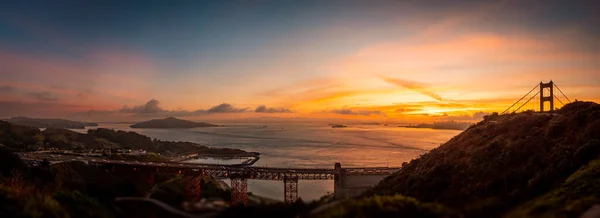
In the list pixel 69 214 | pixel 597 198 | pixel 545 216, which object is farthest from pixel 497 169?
pixel 69 214

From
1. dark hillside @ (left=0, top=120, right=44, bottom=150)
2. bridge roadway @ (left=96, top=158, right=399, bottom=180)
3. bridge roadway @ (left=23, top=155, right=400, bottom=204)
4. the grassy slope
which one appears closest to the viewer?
the grassy slope

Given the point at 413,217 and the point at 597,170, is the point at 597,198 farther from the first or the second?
the point at 413,217

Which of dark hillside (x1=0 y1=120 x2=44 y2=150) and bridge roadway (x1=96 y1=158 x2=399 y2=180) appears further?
dark hillside (x1=0 y1=120 x2=44 y2=150)

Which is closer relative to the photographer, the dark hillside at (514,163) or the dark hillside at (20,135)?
the dark hillside at (514,163)

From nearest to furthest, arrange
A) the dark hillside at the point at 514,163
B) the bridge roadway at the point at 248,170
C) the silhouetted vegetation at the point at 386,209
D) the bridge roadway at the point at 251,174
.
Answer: the silhouetted vegetation at the point at 386,209 → the dark hillside at the point at 514,163 → the bridge roadway at the point at 251,174 → the bridge roadway at the point at 248,170

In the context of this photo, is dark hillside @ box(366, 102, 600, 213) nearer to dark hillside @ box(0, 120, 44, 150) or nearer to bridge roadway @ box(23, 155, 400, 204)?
bridge roadway @ box(23, 155, 400, 204)

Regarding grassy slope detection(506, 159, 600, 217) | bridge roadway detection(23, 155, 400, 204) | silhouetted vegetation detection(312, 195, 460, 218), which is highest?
silhouetted vegetation detection(312, 195, 460, 218)

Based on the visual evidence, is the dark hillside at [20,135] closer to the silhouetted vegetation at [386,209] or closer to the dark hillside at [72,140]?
the dark hillside at [72,140]

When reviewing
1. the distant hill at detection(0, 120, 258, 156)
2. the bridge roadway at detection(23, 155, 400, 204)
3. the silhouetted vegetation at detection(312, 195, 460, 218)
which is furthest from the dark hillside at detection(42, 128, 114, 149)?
the silhouetted vegetation at detection(312, 195, 460, 218)

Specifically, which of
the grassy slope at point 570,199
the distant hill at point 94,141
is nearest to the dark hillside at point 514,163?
the grassy slope at point 570,199
